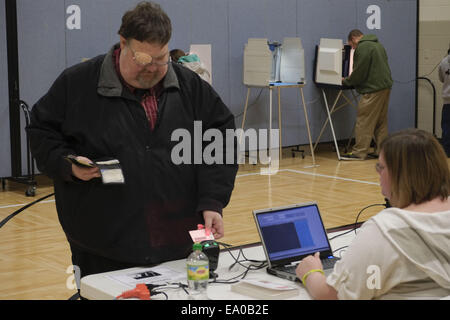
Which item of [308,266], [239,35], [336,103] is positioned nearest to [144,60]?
[308,266]

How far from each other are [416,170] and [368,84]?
7903mm

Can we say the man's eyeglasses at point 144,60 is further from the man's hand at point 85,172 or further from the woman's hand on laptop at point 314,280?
the woman's hand on laptop at point 314,280

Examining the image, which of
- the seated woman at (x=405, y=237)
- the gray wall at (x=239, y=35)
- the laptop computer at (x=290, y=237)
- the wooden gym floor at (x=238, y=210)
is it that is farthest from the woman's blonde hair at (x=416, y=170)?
the gray wall at (x=239, y=35)

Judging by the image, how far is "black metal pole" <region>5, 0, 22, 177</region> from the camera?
291 inches

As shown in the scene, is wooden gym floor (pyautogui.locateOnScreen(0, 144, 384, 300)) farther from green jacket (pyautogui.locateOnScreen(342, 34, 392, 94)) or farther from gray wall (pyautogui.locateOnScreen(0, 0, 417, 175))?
green jacket (pyautogui.locateOnScreen(342, 34, 392, 94))

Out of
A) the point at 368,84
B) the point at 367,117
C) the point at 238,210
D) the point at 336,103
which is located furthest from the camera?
the point at 336,103

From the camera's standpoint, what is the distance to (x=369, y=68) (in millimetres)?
9688

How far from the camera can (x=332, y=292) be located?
2.13m

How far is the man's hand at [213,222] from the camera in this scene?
2533 mm

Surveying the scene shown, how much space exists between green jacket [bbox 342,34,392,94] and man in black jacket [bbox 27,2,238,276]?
7.37 metres

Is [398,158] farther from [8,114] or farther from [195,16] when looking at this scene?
[195,16]

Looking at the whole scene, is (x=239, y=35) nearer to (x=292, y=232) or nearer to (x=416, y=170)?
(x=292, y=232)

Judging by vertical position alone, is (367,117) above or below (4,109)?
below

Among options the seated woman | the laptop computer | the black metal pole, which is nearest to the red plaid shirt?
the laptop computer
